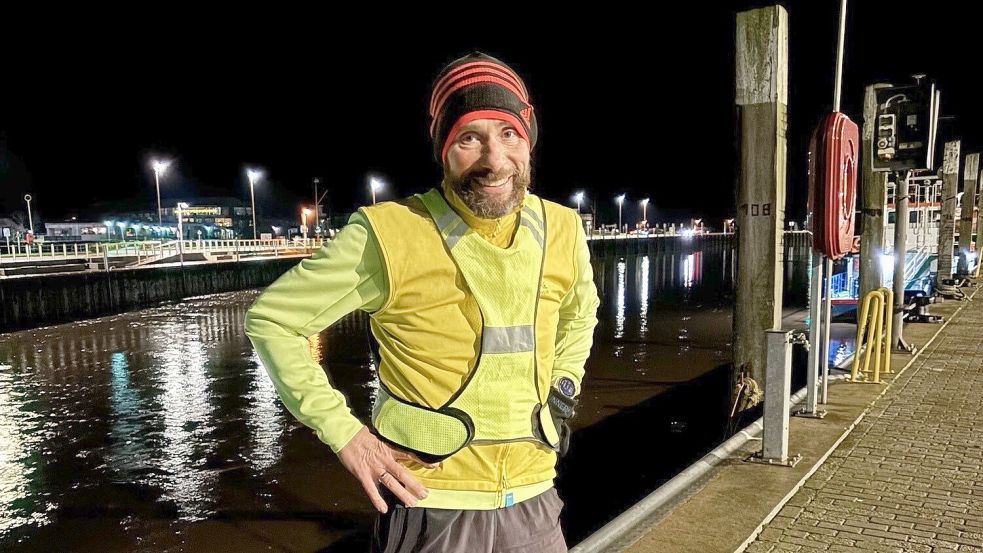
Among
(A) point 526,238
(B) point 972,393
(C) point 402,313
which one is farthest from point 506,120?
(B) point 972,393

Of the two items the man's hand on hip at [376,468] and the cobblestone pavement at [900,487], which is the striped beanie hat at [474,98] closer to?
the man's hand on hip at [376,468]

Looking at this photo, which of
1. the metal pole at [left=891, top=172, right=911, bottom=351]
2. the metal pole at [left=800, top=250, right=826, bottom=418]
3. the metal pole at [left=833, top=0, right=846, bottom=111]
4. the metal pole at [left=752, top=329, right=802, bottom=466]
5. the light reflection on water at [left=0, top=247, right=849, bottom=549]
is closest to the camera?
the metal pole at [left=752, top=329, right=802, bottom=466]

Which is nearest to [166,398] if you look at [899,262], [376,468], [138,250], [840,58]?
[840,58]

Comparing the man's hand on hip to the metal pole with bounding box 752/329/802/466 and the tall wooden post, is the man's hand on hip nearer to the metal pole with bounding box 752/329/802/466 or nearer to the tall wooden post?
the metal pole with bounding box 752/329/802/466

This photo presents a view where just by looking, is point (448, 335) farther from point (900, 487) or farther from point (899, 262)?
point (899, 262)

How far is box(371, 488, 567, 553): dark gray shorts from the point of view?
1.81m

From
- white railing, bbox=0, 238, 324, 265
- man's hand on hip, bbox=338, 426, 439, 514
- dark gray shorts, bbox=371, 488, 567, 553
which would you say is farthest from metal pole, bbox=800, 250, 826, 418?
white railing, bbox=0, 238, 324, 265

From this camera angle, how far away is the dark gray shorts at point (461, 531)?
181 centimetres

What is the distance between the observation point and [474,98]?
5.94ft

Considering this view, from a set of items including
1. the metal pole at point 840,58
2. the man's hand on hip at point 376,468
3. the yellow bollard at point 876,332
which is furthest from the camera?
the yellow bollard at point 876,332

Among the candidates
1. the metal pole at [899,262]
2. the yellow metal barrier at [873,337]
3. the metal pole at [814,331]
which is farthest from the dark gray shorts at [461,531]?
the metal pole at [899,262]

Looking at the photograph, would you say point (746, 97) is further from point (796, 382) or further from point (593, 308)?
point (796, 382)

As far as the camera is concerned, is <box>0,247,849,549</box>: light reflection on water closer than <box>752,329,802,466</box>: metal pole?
No

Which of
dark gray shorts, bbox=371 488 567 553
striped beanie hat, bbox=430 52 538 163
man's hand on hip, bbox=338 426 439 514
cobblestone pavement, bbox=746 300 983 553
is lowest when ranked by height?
cobblestone pavement, bbox=746 300 983 553
